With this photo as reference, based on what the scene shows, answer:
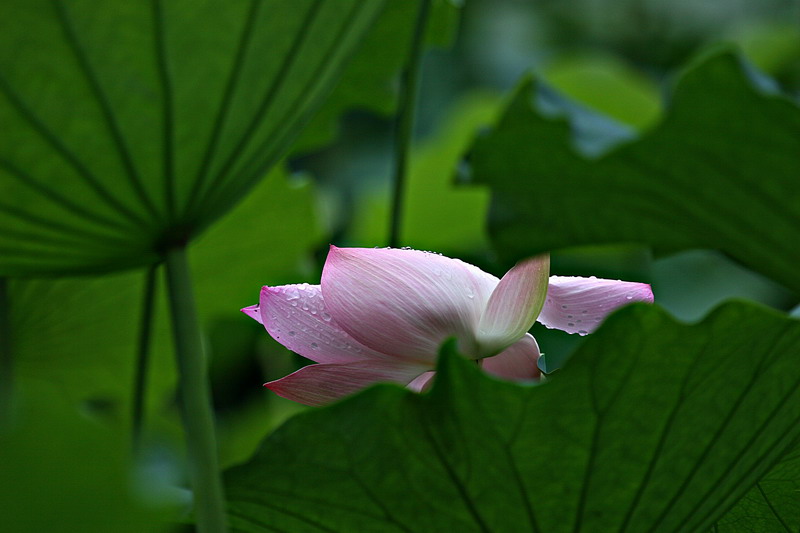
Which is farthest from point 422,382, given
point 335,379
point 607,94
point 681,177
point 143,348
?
point 607,94

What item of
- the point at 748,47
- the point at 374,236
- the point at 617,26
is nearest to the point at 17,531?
the point at 374,236

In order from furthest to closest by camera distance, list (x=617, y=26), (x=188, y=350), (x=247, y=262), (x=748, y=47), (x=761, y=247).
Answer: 1. (x=617, y=26)
2. (x=748, y=47)
3. (x=247, y=262)
4. (x=761, y=247)
5. (x=188, y=350)

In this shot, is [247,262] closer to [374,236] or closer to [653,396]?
[374,236]

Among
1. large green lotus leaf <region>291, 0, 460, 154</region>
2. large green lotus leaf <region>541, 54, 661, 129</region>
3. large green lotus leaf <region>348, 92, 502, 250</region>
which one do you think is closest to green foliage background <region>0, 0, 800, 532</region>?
large green lotus leaf <region>291, 0, 460, 154</region>

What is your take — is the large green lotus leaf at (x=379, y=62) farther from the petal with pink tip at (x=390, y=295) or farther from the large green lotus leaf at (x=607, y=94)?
the large green lotus leaf at (x=607, y=94)

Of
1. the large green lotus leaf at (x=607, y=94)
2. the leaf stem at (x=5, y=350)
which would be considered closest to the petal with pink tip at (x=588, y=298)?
the leaf stem at (x=5, y=350)
